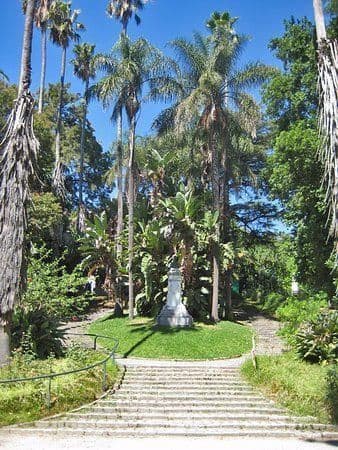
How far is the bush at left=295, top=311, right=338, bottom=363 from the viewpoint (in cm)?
1420

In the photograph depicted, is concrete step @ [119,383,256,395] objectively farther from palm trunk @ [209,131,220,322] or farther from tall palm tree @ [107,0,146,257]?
tall palm tree @ [107,0,146,257]

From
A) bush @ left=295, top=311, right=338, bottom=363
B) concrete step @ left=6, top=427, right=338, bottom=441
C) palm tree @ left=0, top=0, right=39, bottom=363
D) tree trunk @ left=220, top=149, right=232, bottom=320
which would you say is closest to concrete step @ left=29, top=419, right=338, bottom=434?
concrete step @ left=6, top=427, right=338, bottom=441

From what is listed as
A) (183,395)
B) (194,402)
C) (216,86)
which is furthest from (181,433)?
(216,86)

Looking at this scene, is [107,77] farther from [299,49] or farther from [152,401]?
[152,401]

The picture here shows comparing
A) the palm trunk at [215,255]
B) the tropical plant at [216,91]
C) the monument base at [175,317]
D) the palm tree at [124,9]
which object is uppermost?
the palm tree at [124,9]

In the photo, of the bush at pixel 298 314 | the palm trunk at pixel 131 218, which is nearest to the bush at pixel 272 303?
the palm trunk at pixel 131 218

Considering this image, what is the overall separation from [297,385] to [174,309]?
1216 cm

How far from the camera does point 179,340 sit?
20500mm

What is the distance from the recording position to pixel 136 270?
27.5 m

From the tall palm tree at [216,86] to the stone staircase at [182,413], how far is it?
10.8m

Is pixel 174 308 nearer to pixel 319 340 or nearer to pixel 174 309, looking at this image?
pixel 174 309

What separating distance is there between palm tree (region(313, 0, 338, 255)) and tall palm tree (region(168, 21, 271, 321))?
16219 millimetres

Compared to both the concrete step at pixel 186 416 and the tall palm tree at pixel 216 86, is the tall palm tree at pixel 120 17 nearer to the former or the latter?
the tall palm tree at pixel 216 86

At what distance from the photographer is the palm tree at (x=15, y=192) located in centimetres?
1264
